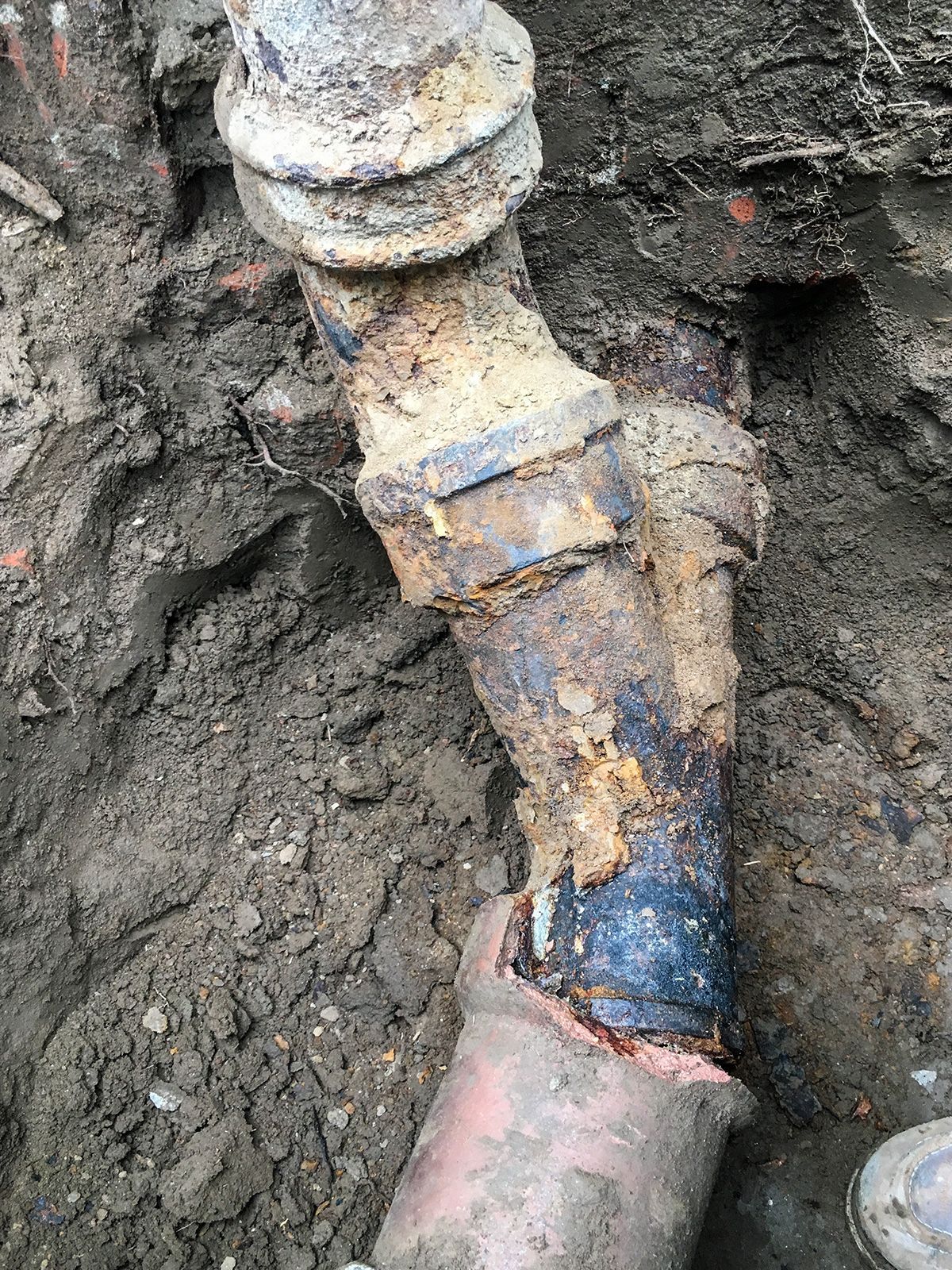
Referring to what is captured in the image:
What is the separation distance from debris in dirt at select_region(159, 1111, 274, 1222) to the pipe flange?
1.41 m

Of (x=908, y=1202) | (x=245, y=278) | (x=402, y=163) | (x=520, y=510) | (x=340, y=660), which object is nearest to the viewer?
(x=402, y=163)

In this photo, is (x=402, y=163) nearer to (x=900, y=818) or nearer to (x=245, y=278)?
(x=245, y=278)

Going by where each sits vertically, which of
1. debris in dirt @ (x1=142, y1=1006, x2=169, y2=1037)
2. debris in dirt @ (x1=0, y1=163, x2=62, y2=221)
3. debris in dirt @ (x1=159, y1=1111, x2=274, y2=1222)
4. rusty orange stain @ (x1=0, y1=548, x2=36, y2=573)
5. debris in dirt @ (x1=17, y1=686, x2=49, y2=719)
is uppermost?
debris in dirt @ (x1=0, y1=163, x2=62, y2=221)

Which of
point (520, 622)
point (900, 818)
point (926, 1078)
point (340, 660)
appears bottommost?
point (926, 1078)

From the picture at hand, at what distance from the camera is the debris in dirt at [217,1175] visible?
1688mm

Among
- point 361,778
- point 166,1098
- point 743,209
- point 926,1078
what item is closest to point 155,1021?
point 166,1098

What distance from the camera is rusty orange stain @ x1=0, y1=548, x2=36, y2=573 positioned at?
69.4 inches

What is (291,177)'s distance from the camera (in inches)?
50.6

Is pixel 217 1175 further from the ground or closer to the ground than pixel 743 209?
closer to the ground

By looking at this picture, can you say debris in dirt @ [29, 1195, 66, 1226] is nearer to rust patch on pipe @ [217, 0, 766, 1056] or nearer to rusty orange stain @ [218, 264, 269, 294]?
rust patch on pipe @ [217, 0, 766, 1056]

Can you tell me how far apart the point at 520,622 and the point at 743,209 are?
0.94 meters

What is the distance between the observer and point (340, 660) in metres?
2.17

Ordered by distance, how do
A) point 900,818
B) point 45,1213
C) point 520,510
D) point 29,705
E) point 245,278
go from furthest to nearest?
point 900,818 < point 245,278 < point 29,705 < point 45,1213 < point 520,510

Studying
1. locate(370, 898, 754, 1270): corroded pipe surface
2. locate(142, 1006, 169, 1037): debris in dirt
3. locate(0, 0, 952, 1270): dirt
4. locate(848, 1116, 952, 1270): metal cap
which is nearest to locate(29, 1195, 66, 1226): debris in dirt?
locate(0, 0, 952, 1270): dirt
